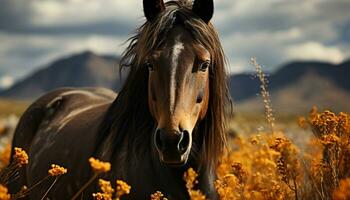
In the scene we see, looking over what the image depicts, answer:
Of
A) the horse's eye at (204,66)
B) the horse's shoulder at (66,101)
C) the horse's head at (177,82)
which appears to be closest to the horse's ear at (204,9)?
the horse's head at (177,82)

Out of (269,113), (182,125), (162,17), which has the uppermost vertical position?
(162,17)

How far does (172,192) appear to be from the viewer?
4.45 m

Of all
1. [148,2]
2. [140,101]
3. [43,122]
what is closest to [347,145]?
[140,101]

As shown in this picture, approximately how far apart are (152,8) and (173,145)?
1.71 metres

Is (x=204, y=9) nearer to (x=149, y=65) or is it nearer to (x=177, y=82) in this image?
(x=149, y=65)

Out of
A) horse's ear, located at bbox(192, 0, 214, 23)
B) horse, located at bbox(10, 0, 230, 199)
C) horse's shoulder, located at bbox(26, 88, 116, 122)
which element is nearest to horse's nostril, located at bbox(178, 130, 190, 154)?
horse, located at bbox(10, 0, 230, 199)

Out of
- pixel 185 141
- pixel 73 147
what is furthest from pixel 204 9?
pixel 73 147

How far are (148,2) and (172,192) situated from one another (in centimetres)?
183

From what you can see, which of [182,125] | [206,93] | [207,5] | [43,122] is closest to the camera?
[182,125]

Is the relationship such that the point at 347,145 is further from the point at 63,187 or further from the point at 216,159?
the point at 63,187

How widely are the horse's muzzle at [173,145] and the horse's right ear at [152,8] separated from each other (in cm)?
151

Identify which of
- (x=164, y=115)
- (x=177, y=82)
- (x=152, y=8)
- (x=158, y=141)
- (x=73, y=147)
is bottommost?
(x=73, y=147)

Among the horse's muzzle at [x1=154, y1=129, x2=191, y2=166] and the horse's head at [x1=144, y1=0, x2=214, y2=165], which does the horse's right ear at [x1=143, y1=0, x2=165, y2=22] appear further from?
the horse's muzzle at [x1=154, y1=129, x2=191, y2=166]

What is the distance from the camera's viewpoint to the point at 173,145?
361cm
